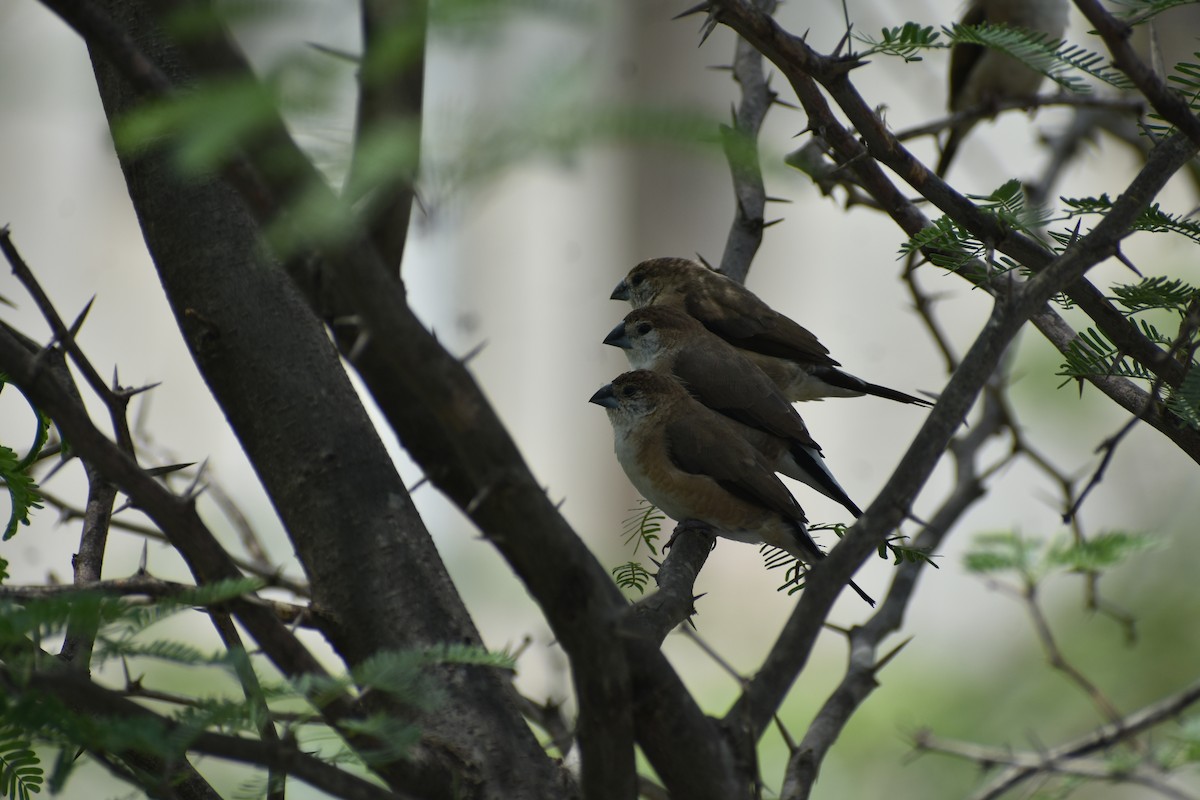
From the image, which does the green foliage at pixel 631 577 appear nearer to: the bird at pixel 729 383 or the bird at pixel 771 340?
the bird at pixel 729 383

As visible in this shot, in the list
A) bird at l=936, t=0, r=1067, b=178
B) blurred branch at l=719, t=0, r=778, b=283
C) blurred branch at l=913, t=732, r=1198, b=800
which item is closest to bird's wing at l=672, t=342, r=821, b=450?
blurred branch at l=719, t=0, r=778, b=283

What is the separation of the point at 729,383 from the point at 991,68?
3.72 meters

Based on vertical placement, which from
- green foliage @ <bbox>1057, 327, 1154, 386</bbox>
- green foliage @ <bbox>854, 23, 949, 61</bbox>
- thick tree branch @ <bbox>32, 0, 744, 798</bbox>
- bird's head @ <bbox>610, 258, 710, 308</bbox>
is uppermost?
bird's head @ <bbox>610, 258, 710, 308</bbox>

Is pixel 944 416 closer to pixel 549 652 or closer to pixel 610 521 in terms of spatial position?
pixel 549 652

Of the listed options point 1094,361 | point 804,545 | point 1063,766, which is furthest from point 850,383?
point 1094,361

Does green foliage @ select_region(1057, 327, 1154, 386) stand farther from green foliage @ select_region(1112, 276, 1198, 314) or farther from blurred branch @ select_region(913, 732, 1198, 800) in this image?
blurred branch @ select_region(913, 732, 1198, 800)

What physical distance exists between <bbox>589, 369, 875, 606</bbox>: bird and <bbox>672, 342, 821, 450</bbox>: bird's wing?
100 mm

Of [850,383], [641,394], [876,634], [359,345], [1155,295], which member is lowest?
[359,345]

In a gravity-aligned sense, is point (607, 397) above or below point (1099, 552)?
above

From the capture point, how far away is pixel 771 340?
195 inches

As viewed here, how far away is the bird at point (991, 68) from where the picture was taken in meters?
6.83

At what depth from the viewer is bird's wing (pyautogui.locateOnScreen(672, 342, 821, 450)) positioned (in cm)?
446

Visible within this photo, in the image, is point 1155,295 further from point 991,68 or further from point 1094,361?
point 991,68

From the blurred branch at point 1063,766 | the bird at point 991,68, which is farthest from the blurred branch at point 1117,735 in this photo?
the bird at point 991,68
